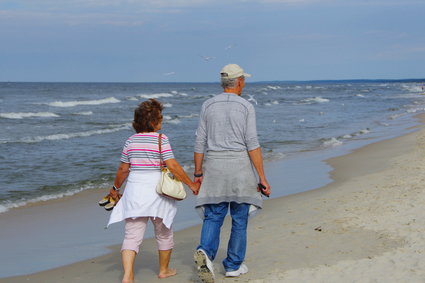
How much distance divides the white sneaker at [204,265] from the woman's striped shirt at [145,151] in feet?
2.43

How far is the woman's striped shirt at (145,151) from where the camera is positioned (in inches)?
177

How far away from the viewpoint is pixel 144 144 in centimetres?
448

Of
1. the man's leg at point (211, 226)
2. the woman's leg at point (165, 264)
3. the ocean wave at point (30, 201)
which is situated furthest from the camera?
the ocean wave at point (30, 201)

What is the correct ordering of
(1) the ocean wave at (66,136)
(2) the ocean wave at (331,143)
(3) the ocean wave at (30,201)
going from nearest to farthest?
1. (3) the ocean wave at (30,201)
2. (2) the ocean wave at (331,143)
3. (1) the ocean wave at (66,136)

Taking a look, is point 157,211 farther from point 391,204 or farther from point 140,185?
point 391,204

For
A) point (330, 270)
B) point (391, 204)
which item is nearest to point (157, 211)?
point (330, 270)

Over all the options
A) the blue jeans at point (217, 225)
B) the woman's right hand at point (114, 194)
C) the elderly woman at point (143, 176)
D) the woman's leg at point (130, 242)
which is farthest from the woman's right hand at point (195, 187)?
the woman's right hand at point (114, 194)

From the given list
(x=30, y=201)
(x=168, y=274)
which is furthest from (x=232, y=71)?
(x=30, y=201)

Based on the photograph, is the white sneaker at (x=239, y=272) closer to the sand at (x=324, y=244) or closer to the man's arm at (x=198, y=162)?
the sand at (x=324, y=244)

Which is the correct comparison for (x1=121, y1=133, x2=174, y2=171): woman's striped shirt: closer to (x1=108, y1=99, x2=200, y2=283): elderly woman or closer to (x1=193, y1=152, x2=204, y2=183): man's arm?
(x1=108, y1=99, x2=200, y2=283): elderly woman

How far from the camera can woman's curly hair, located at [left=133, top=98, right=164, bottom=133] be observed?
450 cm

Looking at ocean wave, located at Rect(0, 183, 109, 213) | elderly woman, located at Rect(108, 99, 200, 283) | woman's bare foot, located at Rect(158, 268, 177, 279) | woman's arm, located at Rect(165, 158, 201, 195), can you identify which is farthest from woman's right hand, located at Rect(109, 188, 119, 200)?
ocean wave, located at Rect(0, 183, 109, 213)

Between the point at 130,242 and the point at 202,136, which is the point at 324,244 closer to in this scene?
the point at 202,136

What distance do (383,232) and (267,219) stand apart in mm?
1722
